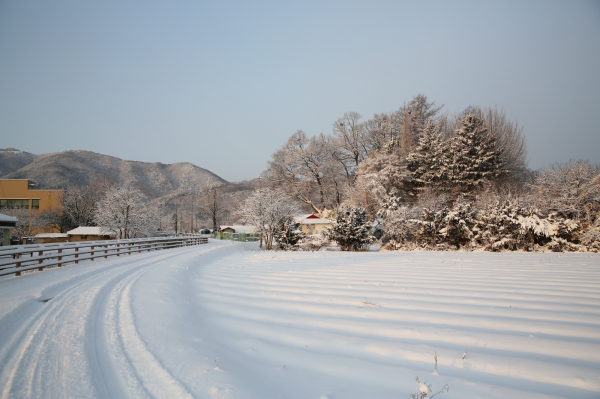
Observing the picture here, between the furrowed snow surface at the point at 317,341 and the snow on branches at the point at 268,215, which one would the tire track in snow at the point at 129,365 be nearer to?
the furrowed snow surface at the point at 317,341

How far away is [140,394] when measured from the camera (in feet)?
7.82

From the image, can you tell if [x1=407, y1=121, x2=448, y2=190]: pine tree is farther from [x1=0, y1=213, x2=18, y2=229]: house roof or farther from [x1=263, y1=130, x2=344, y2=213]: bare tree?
[x1=0, y1=213, x2=18, y2=229]: house roof

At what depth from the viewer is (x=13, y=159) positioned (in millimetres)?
127000

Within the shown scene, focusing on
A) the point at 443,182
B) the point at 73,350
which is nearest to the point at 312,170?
the point at 443,182

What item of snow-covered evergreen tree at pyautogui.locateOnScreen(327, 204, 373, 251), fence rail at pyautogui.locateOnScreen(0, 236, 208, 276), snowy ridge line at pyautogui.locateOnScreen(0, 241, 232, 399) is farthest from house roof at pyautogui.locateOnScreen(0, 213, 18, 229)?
snow-covered evergreen tree at pyautogui.locateOnScreen(327, 204, 373, 251)

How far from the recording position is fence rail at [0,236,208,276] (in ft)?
28.3

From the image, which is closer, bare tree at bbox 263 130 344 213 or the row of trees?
the row of trees

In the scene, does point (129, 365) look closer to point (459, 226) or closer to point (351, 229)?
point (351, 229)

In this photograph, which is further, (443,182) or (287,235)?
(443,182)

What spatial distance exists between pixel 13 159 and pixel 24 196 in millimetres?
118367

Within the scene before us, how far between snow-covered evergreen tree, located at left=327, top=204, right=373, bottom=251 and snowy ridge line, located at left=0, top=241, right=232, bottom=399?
42.8 ft

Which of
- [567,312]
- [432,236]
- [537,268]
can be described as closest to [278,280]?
[567,312]

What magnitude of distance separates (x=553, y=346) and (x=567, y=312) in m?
1.20

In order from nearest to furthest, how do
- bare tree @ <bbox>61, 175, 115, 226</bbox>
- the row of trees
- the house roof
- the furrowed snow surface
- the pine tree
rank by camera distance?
the furrowed snow surface → the row of trees → the house roof → the pine tree → bare tree @ <bbox>61, 175, 115, 226</bbox>
